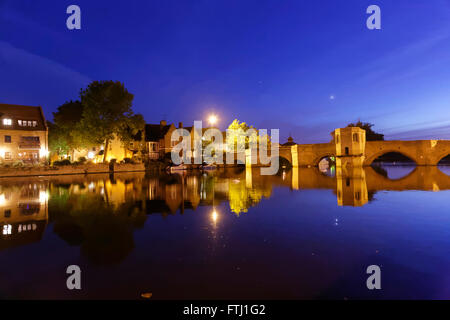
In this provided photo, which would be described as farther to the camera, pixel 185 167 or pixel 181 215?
pixel 185 167

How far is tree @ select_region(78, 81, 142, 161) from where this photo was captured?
45.0 meters

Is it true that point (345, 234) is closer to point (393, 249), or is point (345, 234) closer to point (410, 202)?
point (393, 249)

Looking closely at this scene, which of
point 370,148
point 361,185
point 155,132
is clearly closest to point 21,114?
point 155,132

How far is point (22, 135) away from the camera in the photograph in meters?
47.1

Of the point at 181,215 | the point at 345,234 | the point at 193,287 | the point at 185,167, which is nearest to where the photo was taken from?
the point at 193,287

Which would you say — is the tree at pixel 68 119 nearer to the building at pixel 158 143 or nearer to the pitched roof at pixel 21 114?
the pitched roof at pixel 21 114

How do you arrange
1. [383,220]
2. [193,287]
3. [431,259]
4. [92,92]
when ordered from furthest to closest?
1. [92,92]
2. [383,220]
3. [431,259]
4. [193,287]

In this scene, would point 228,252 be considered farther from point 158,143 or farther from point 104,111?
point 158,143

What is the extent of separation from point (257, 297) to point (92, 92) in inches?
1986

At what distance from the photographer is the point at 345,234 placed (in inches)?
324

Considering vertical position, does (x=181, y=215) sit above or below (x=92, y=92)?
below

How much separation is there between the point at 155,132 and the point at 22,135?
3023 centimetres

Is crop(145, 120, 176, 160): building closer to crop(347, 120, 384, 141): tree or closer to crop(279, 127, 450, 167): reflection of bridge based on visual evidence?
crop(279, 127, 450, 167): reflection of bridge
